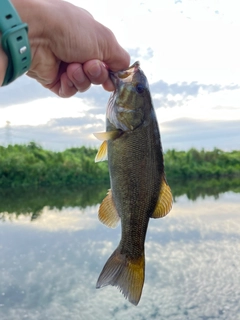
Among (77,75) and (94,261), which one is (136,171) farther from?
(94,261)

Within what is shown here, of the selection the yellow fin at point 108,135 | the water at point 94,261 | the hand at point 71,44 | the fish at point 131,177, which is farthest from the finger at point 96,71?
the water at point 94,261

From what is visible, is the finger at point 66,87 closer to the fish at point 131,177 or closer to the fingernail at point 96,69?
the fingernail at point 96,69

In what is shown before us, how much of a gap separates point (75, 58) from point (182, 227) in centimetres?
1193

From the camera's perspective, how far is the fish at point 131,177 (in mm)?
1495

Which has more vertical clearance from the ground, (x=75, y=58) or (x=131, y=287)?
(x=75, y=58)

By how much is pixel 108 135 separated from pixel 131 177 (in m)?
0.16

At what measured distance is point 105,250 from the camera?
10922mm

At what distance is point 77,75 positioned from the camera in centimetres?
176

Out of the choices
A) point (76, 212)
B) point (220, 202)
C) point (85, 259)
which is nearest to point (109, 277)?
point (85, 259)

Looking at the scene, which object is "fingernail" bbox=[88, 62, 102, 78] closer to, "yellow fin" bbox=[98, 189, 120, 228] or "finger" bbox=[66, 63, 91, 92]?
"finger" bbox=[66, 63, 91, 92]

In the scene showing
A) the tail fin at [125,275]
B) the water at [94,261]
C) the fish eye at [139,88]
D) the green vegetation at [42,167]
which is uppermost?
the fish eye at [139,88]

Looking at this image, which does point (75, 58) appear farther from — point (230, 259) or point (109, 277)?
point (230, 259)

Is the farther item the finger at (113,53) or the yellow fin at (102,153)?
the finger at (113,53)

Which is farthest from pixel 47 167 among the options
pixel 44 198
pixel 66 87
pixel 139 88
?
pixel 139 88
